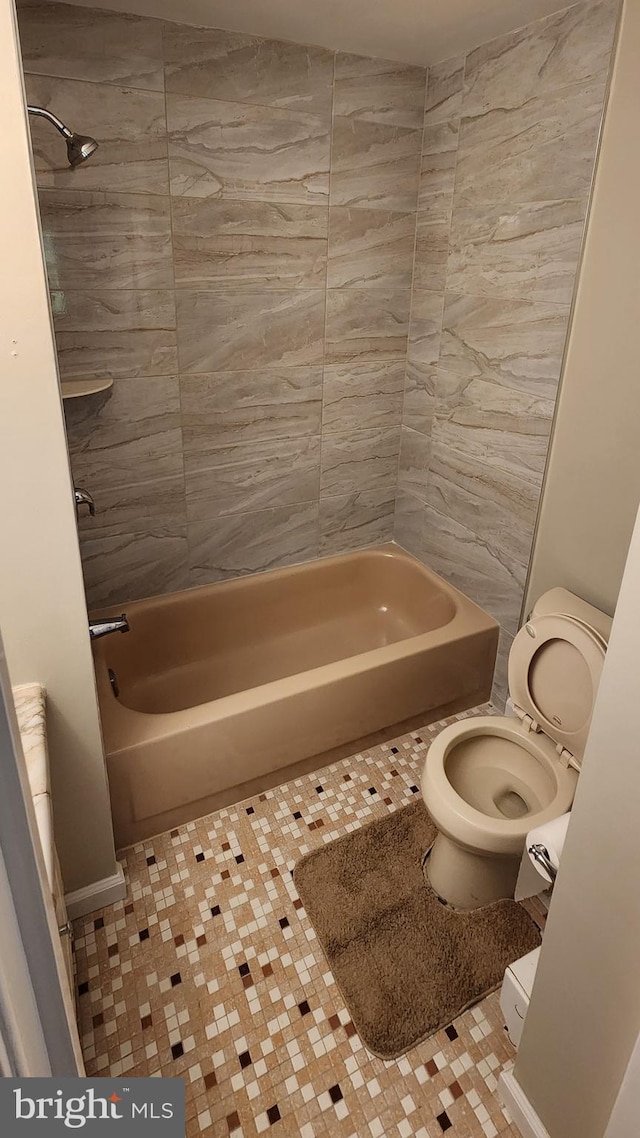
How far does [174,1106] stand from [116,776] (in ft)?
4.50

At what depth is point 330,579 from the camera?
2965 millimetres

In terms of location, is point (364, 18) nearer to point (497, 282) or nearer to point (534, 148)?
point (534, 148)

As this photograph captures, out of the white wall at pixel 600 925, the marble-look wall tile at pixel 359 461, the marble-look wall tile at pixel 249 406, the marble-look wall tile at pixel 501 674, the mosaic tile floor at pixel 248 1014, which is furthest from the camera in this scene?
the marble-look wall tile at pixel 359 461

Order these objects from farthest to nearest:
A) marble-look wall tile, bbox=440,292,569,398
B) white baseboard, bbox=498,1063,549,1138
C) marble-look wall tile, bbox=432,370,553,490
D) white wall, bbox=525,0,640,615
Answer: marble-look wall tile, bbox=432,370,553,490
marble-look wall tile, bbox=440,292,569,398
white wall, bbox=525,0,640,615
white baseboard, bbox=498,1063,549,1138

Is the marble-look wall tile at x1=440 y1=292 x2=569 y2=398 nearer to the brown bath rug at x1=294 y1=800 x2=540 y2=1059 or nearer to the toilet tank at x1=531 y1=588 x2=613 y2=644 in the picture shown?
the toilet tank at x1=531 y1=588 x2=613 y2=644

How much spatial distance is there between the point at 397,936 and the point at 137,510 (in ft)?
5.47

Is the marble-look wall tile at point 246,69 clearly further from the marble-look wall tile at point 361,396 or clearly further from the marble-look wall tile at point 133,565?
the marble-look wall tile at point 133,565

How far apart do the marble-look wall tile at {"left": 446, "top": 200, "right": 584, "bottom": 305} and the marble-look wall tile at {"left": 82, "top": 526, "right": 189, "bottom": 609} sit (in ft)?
4.73

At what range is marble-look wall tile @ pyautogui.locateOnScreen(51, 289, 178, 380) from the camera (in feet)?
Result: 6.88

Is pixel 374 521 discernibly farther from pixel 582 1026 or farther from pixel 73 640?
pixel 582 1026

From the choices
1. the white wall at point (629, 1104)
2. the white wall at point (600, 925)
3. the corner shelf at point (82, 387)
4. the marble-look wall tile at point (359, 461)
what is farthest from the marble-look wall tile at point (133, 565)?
the white wall at point (629, 1104)

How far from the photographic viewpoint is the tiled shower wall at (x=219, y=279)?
1963mm

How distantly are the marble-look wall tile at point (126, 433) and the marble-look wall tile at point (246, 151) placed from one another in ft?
2.14

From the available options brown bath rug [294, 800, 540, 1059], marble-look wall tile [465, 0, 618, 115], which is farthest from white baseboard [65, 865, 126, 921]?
marble-look wall tile [465, 0, 618, 115]
